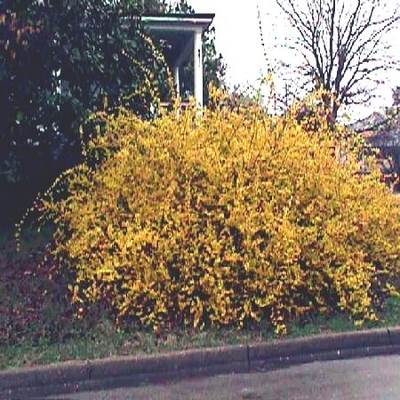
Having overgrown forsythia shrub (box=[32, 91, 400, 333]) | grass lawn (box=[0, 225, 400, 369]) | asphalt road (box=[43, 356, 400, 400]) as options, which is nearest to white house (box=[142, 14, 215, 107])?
overgrown forsythia shrub (box=[32, 91, 400, 333])

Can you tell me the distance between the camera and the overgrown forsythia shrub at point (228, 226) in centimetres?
724

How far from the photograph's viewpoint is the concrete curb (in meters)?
6.06

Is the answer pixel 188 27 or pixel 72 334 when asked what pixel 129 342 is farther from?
pixel 188 27

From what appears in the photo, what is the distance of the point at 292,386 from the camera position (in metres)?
5.70

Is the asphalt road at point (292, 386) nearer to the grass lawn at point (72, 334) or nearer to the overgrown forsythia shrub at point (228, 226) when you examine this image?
the grass lawn at point (72, 334)

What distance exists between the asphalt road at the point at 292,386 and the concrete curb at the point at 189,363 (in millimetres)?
226

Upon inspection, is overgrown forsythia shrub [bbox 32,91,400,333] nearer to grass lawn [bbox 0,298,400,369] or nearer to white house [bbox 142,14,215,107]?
grass lawn [bbox 0,298,400,369]

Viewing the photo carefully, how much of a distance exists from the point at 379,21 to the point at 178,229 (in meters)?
25.4

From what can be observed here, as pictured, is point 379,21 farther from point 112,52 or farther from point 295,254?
point 295,254

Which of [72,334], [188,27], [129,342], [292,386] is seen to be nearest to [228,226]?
[129,342]

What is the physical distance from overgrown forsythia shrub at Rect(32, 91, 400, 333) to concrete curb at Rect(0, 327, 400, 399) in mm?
357

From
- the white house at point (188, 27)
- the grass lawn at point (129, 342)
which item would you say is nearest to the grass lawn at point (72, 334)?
the grass lawn at point (129, 342)

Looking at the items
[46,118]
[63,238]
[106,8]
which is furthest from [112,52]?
[63,238]

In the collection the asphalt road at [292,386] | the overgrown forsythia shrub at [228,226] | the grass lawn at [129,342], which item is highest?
the overgrown forsythia shrub at [228,226]
